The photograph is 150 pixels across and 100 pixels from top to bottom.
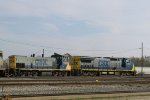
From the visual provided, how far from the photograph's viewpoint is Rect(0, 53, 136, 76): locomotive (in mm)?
45438

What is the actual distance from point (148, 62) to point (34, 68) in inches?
4212

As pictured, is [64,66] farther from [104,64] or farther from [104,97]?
[104,97]

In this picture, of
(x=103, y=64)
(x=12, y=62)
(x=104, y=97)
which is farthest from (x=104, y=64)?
(x=104, y=97)

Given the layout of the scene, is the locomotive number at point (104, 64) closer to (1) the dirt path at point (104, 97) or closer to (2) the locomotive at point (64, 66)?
(2) the locomotive at point (64, 66)

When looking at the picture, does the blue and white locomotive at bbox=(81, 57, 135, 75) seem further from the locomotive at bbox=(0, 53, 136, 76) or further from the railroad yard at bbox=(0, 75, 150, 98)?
the railroad yard at bbox=(0, 75, 150, 98)

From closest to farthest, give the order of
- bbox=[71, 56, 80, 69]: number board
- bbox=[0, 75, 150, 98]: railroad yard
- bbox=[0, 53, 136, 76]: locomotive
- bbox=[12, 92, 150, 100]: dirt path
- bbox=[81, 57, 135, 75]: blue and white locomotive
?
bbox=[12, 92, 150, 100]: dirt path
bbox=[0, 75, 150, 98]: railroad yard
bbox=[0, 53, 136, 76]: locomotive
bbox=[71, 56, 80, 69]: number board
bbox=[81, 57, 135, 75]: blue and white locomotive

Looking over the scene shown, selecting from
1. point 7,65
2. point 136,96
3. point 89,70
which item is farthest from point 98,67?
point 136,96

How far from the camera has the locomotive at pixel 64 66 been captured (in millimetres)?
45438

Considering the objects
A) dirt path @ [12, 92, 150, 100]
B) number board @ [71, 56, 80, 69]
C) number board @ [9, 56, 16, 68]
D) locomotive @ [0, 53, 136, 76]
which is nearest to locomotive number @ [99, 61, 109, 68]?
locomotive @ [0, 53, 136, 76]

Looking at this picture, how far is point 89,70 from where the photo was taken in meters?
53.2

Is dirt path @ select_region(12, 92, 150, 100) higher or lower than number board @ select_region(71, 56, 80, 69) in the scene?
lower

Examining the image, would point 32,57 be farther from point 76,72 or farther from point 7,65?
point 76,72

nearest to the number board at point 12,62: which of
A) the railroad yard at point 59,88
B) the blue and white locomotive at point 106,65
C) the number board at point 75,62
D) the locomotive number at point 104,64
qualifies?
the number board at point 75,62

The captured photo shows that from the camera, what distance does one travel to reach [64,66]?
50188 mm
